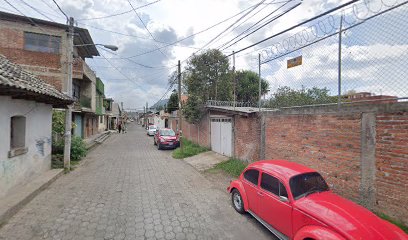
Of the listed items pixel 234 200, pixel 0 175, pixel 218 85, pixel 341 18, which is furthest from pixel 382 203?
pixel 218 85

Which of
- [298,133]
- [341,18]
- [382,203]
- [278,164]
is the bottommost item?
[382,203]

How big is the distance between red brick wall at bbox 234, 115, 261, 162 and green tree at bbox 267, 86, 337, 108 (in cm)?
142

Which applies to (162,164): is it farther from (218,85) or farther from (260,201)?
(218,85)

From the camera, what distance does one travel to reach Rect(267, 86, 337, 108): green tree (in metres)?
5.87

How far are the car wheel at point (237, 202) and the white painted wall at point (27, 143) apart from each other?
589cm

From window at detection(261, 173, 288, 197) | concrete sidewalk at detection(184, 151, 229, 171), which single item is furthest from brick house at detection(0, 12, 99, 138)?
window at detection(261, 173, 288, 197)

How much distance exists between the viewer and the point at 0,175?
18.5 feet

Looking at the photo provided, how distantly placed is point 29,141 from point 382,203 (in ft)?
32.2

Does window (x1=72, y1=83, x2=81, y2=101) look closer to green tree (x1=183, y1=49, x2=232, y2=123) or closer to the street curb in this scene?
green tree (x1=183, y1=49, x2=232, y2=123)

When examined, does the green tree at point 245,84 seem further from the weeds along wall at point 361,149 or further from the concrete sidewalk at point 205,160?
the weeds along wall at point 361,149

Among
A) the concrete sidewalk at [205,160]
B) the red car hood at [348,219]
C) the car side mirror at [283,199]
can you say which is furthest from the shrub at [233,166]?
the red car hood at [348,219]

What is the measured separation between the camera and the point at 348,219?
324 centimetres

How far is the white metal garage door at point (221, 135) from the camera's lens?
1171 cm

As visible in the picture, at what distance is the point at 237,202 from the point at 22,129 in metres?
6.89
